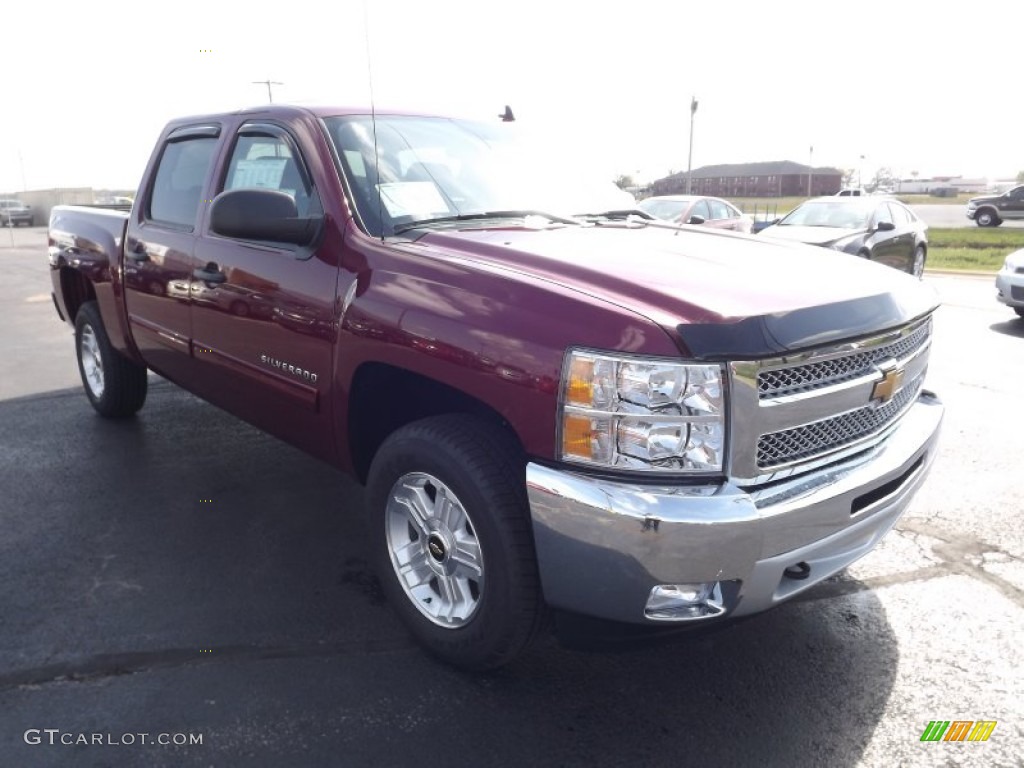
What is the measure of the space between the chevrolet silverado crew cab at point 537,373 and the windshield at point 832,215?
33.7 ft

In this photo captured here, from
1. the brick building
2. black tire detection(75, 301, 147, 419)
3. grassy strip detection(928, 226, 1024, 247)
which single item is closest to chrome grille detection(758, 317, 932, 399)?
black tire detection(75, 301, 147, 419)

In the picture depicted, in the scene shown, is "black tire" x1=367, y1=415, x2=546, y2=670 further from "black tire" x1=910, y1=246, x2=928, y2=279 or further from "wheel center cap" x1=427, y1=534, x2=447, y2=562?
"black tire" x1=910, y1=246, x2=928, y2=279

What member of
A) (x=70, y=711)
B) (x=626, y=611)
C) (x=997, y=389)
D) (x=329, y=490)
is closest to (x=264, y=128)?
(x=329, y=490)

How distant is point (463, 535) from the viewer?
2793mm

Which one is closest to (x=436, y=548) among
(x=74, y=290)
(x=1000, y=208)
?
(x=74, y=290)

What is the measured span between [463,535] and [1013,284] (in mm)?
9143

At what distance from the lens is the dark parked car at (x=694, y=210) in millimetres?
13516

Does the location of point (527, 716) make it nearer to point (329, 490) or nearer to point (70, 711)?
point (70, 711)

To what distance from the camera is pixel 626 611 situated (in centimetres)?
236

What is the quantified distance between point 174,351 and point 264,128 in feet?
4.38

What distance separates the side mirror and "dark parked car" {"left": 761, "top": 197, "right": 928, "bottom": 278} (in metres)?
10.3

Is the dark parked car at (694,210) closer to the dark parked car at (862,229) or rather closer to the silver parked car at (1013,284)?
the dark parked car at (862,229)

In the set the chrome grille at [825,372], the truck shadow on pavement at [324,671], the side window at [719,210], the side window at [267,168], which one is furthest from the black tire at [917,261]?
the side window at [267,168]

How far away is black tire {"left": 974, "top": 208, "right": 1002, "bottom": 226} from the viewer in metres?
36.6
